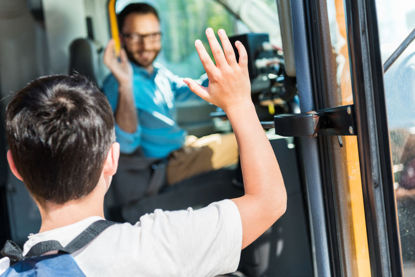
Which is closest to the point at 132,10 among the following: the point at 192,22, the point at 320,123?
the point at 192,22

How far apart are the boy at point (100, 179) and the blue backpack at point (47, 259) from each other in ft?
0.05

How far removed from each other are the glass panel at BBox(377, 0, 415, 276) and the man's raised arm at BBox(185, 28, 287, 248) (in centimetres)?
23

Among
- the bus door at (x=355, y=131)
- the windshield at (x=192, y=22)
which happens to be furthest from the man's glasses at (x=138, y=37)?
the bus door at (x=355, y=131)

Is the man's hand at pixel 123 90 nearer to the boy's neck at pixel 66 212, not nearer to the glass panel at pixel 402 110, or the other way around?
the boy's neck at pixel 66 212

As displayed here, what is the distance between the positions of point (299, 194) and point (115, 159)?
3.24 feet

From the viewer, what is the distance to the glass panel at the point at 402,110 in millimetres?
867

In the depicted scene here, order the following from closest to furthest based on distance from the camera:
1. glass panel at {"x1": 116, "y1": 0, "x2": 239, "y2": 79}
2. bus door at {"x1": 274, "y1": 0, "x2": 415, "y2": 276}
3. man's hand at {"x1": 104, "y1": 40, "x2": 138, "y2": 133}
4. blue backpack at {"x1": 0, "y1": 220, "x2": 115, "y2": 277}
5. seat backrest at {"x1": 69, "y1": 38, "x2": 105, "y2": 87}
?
blue backpack at {"x1": 0, "y1": 220, "x2": 115, "y2": 277}, bus door at {"x1": 274, "y1": 0, "x2": 415, "y2": 276}, man's hand at {"x1": 104, "y1": 40, "x2": 138, "y2": 133}, seat backrest at {"x1": 69, "y1": 38, "x2": 105, "y2": 87}, glass panel at {"x1": 116, "y1": 0, "x2": 239, "y2": 79}

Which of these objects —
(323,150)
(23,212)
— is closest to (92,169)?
(323,150)

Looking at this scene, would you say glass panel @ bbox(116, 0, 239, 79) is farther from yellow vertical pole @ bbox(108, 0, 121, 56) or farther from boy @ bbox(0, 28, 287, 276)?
boy @ bbox(0, 28, 287, 276)

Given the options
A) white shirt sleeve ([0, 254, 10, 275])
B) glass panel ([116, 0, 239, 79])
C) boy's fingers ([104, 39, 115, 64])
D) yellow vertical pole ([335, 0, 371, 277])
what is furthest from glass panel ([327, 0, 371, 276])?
glass panel ([116, 0, 239, 79])

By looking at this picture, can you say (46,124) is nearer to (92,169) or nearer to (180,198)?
(92,169)

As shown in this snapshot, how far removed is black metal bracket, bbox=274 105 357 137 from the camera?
88 centimetres

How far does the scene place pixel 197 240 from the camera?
2.64 feet

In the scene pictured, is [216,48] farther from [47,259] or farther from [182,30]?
[182,30]
